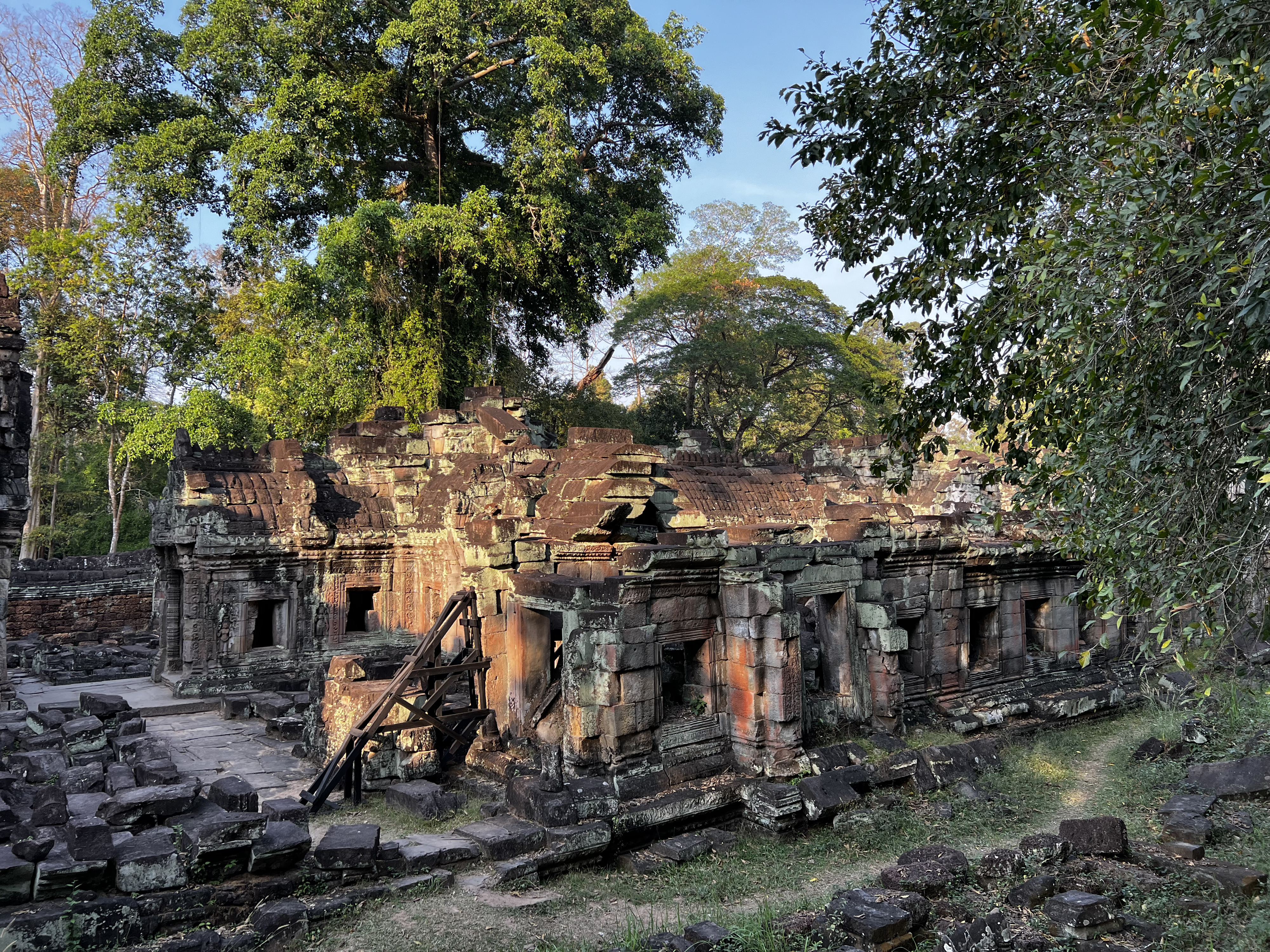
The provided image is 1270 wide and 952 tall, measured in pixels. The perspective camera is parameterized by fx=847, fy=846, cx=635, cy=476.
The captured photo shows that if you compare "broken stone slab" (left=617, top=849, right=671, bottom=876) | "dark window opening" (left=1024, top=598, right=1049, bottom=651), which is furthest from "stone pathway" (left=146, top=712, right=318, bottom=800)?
"dark window opening" (left=1024, top=598, right=1049, bottom=651)

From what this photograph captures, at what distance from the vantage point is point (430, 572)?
15.6 m

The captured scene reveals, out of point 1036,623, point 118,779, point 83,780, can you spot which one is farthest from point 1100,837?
point 83,780

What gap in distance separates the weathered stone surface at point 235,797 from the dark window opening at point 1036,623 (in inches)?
430

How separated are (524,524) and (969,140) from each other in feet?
20.6

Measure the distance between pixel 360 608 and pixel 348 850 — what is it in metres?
10.3

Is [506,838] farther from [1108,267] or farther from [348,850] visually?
[1108,267]

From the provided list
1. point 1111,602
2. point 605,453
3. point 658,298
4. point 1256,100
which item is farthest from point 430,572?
point 658,298

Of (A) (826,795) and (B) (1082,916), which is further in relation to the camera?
(A) (826,795)

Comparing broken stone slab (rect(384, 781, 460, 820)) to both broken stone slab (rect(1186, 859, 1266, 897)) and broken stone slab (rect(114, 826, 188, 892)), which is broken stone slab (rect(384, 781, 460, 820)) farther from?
broken stone slab (rect(1186, 859, 1266, 897))

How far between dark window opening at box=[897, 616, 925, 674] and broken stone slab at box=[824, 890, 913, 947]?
561cm

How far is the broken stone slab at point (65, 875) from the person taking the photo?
5.47m

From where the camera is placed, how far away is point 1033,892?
613 centimetres

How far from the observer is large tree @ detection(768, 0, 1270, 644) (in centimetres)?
434

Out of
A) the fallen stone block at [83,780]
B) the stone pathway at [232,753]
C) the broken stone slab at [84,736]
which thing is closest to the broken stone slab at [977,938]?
the stone pathway at [232,753]
